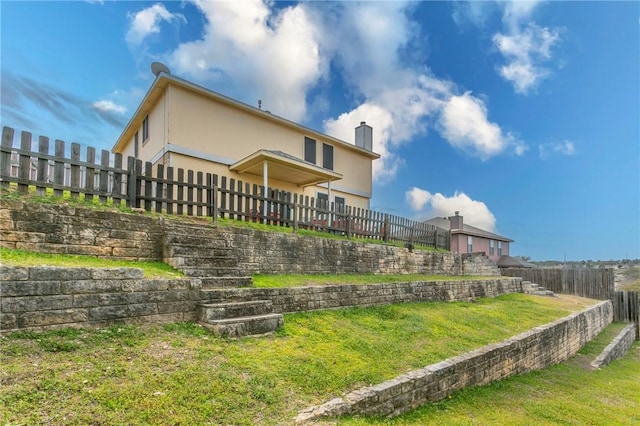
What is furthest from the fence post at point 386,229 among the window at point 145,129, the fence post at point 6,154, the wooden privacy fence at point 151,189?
the fence post at point 6,154

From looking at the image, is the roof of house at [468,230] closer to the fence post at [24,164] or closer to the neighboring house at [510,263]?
the neighboring house at [510,263]

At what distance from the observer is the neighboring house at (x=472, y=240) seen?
87.4ft

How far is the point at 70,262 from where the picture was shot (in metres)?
4.40

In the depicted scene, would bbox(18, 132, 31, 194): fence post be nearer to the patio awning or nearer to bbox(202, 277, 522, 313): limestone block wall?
bbox(202, 277, 522, 313): limestone block wall

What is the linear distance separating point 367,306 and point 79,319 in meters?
5.02

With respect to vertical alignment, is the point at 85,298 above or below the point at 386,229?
below

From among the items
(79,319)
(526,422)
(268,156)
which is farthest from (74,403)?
(268,156)

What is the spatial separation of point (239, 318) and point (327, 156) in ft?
43.8

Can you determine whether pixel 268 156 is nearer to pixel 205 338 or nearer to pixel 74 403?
pixel 205 338

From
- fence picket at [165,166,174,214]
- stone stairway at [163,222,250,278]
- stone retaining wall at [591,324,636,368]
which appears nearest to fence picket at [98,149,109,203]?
fence picket at [165,166,174,214]

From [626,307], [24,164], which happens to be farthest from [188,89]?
[626,307]

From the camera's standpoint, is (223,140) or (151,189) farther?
(223,140)

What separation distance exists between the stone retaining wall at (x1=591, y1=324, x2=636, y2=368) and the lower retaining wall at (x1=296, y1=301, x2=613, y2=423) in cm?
62

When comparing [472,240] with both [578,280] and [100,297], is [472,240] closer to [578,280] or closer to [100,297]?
[578,280]
